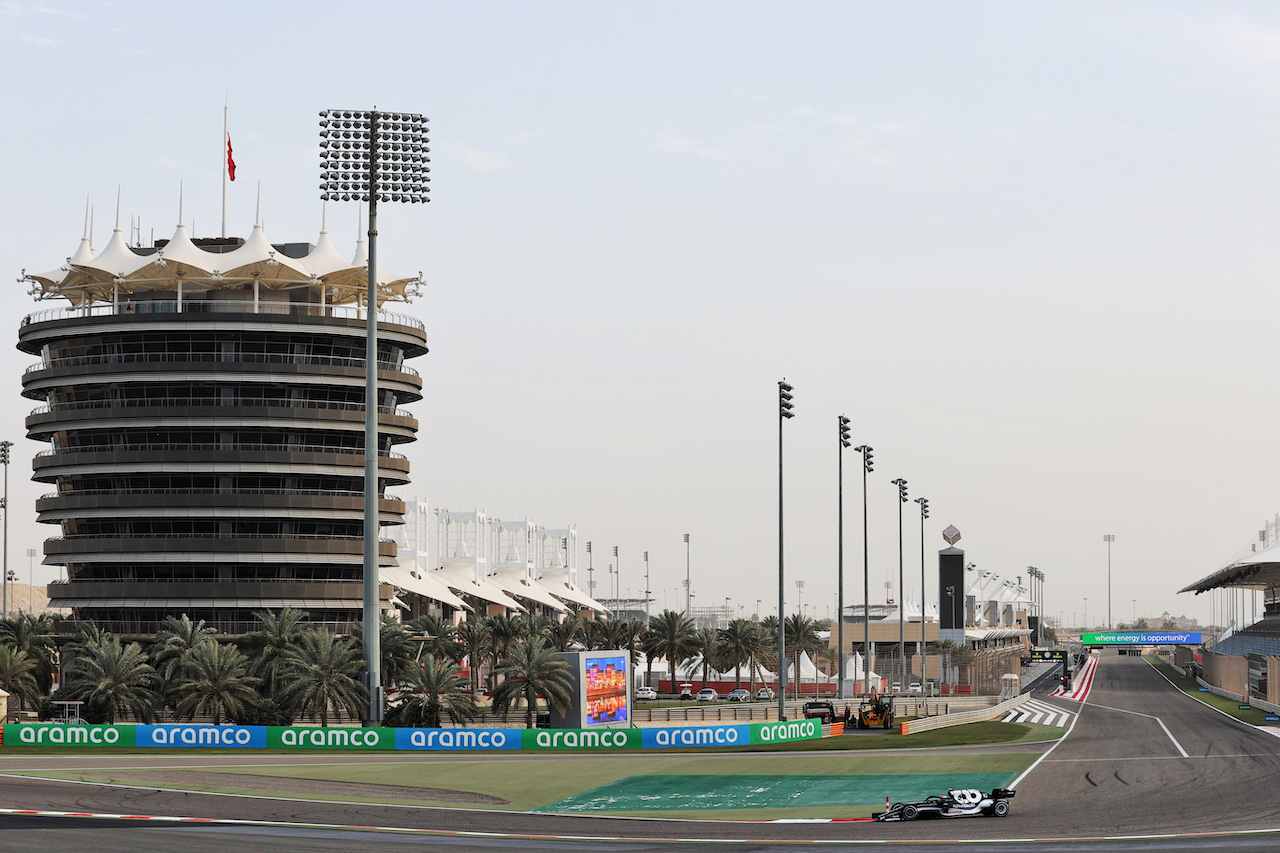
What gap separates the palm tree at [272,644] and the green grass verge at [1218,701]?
192 ft

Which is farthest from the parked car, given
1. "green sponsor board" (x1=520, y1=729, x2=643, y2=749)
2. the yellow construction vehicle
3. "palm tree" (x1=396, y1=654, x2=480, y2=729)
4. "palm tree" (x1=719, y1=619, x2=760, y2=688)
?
"palm tree" (x1=719, y1=619, x2=760, y2=688)

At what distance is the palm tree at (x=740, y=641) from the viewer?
12206cm

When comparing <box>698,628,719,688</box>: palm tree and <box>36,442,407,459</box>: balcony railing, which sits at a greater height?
<box>36,442,407,459</box>: balcony railing

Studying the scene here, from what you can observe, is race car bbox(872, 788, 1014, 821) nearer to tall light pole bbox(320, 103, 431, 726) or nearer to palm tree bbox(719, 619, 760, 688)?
tall light pole bbox(320, 103, 431, 726)

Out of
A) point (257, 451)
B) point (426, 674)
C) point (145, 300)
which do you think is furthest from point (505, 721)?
point (145, 300)

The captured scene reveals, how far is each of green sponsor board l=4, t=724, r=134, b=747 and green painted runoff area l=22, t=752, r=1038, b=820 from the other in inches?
335

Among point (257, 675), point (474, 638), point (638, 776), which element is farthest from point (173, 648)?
point (638, 776)

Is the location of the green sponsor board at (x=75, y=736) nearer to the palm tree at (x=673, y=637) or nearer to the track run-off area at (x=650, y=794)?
the track run-off area at (x=650, y=794)

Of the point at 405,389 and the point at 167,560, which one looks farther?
the point at 405,389

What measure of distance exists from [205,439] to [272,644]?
22.6 m

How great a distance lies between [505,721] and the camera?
281 ft

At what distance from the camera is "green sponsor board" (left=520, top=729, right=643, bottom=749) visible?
60438 mm

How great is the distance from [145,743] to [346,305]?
5302cm

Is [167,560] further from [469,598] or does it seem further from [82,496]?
[469,598]
